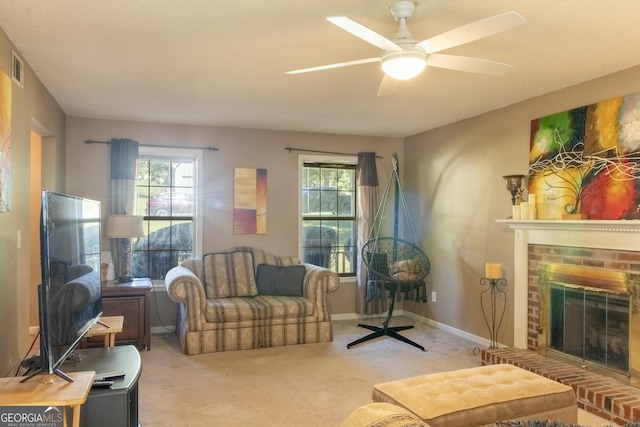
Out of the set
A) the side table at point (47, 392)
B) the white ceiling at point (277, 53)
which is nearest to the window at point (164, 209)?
the white ceiling at point (277, 53)

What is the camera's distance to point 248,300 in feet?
15.8

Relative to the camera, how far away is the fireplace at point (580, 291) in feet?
10.9

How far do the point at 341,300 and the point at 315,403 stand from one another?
108 inches

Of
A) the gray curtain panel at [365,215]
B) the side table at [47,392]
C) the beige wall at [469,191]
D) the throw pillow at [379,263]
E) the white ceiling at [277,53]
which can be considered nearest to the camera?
the side table at [47,392]

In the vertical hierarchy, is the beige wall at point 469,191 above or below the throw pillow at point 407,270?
above

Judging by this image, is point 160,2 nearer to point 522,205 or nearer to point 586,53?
point 586,53

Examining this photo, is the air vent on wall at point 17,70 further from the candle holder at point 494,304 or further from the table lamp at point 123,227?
the candle holder at point 494,304

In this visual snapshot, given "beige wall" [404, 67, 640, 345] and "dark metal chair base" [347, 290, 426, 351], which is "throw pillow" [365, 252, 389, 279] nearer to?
"dark metal chair base" [347, 290, 426, 351]

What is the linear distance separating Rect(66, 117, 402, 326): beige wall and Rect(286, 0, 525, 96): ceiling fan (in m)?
3.37

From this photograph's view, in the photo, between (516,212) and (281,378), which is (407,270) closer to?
(516,212)

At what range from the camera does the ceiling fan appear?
6.68ft

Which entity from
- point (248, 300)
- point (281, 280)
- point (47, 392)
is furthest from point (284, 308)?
point (47, 392)

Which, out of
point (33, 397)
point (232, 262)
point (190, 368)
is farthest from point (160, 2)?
point (232, 262)

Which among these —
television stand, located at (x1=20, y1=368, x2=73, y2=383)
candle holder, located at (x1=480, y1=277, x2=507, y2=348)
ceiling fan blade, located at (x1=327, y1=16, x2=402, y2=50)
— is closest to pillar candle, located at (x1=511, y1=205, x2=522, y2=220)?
candle holder, located at (x1=480, y1=277, x2=507, y2=348)
